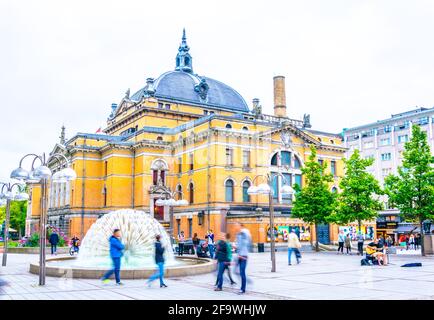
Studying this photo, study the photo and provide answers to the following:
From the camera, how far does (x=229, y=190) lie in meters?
48.4

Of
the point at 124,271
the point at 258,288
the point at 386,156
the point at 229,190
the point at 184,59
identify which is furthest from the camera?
the point at 386,156

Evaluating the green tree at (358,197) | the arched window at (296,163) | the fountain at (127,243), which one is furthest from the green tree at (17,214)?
the fountain at (127,243)

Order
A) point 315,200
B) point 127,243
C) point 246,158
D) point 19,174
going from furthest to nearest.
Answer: point 246,158 < point 315,200 < point 127,243 < point 19,174

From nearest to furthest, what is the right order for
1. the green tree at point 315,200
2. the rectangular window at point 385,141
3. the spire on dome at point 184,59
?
the green tree at point 315,200 < the spire on dome at point 184,59 < the rectangular window at point 385,141

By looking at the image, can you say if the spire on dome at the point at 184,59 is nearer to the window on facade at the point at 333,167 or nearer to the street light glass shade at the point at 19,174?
the window on facade at the point at 333,167

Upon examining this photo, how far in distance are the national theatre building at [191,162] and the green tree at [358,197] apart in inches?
304

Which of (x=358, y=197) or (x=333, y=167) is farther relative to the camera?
(x=333, y=167)

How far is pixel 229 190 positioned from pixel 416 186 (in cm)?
1983

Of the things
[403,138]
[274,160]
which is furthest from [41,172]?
[403,138]

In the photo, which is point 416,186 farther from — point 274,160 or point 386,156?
point 386,156

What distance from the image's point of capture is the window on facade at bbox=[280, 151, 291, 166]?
52.1 m

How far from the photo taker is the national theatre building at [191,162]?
47.8m

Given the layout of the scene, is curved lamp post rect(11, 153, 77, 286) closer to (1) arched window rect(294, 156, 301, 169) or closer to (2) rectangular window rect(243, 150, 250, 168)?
(2) rectangular window rect(243, 150, 250, 168)

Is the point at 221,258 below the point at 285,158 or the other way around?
below
